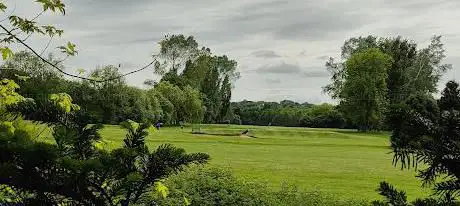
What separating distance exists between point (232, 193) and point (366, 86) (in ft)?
196

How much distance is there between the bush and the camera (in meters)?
11.2

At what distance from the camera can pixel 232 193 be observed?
1162 cm

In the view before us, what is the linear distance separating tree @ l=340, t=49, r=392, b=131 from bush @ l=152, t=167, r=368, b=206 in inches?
2283

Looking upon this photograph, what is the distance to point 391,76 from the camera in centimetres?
7712

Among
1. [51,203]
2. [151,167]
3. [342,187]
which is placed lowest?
[342,187]

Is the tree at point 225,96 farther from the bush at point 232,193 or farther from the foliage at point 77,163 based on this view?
the foliage at point 77,163

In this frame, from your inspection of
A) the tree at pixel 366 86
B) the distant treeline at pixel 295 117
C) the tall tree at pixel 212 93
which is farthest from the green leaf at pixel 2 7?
the tall tree at pixel 212 93

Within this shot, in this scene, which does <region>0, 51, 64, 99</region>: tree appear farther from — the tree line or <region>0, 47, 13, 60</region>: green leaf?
the tree line

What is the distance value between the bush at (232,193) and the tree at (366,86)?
2283 inches

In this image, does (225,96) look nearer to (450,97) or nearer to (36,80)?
(36,80)

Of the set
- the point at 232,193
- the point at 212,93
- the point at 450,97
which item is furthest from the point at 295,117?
the point at 450,97

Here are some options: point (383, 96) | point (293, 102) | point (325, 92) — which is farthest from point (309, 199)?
point (293, 102)

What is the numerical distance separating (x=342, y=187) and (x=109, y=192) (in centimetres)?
1394

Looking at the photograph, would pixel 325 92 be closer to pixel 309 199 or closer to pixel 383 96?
pixel 383 96
